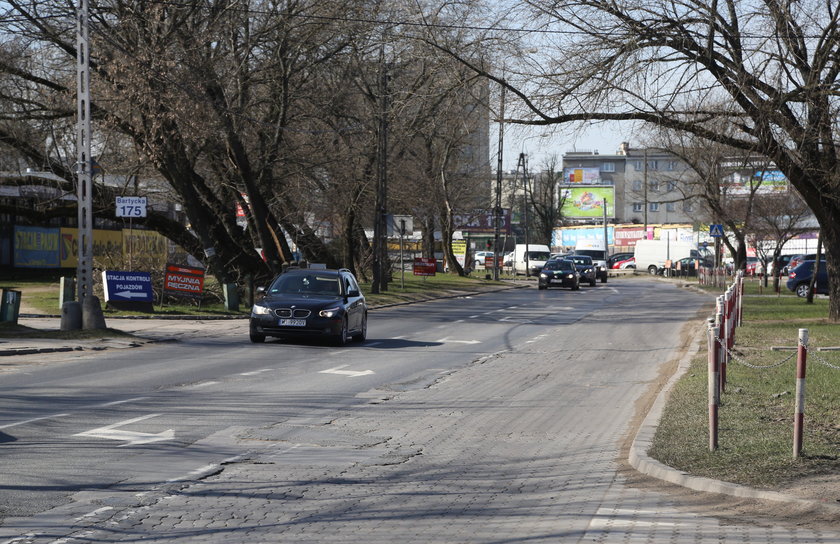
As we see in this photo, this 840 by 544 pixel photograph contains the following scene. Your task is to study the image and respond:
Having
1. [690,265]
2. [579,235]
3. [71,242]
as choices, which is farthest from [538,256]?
[71,242]

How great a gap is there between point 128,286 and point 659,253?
199ft

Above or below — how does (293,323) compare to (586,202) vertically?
below

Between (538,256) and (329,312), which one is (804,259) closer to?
(538,256)

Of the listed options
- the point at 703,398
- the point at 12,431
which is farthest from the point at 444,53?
the point at 12,431

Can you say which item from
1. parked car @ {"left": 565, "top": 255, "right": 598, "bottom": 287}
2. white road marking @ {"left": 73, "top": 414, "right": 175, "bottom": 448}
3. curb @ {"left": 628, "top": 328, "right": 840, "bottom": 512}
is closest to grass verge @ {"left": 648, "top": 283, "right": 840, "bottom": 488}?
curb @ {"left": 628, "top": 328, "right": 840, "bottom": 512}

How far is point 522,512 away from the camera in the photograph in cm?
749

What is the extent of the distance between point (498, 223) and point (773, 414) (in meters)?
48.6

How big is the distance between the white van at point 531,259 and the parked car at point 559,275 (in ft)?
75.8

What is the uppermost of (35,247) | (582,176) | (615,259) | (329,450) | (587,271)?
(582,176)

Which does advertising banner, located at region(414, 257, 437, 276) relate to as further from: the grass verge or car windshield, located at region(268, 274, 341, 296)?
the grass verge

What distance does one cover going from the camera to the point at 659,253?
3302 inches

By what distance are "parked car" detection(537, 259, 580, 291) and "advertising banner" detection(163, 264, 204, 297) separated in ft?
85.2

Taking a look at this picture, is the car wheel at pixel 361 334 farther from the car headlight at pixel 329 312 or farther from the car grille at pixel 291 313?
the car grille at pixel 291 313

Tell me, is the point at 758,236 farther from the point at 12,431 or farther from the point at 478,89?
the point at 12,431
